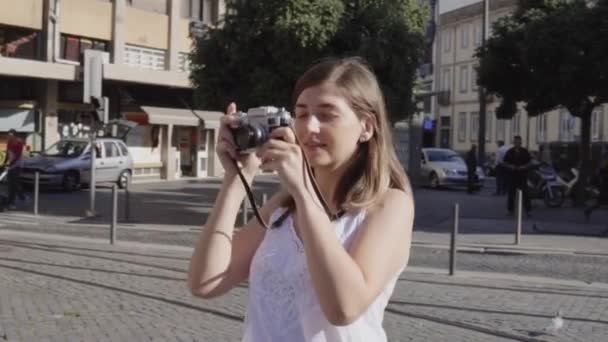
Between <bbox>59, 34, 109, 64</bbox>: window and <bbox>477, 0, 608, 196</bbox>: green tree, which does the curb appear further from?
<bbox>59, 34, 109, 64</bbox>: window

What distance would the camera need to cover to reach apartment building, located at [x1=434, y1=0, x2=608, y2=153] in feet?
203

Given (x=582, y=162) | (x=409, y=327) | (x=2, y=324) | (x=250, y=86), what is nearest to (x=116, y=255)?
(x=2, y=324)

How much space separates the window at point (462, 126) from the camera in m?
68.4

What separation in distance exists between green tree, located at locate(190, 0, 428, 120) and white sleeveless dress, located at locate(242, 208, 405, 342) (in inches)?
625

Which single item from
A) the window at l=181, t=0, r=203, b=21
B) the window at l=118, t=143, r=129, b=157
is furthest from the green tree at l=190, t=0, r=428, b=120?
the window at l=181, t=0, r=203, b=21

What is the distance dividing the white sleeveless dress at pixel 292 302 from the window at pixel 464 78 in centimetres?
6721

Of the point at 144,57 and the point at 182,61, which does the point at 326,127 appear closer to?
the point at 144,57

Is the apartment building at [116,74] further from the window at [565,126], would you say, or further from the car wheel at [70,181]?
the window at [565,126]

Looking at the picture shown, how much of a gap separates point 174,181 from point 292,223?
109ft

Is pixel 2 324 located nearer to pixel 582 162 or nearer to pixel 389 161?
pixel 389 161

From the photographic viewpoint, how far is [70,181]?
27.0 meters

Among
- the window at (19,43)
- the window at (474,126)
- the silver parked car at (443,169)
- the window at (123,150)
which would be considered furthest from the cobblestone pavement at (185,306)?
the window at (474,126)

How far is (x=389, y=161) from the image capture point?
238 cm

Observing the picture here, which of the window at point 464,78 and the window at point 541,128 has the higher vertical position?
the window at point 464,78
